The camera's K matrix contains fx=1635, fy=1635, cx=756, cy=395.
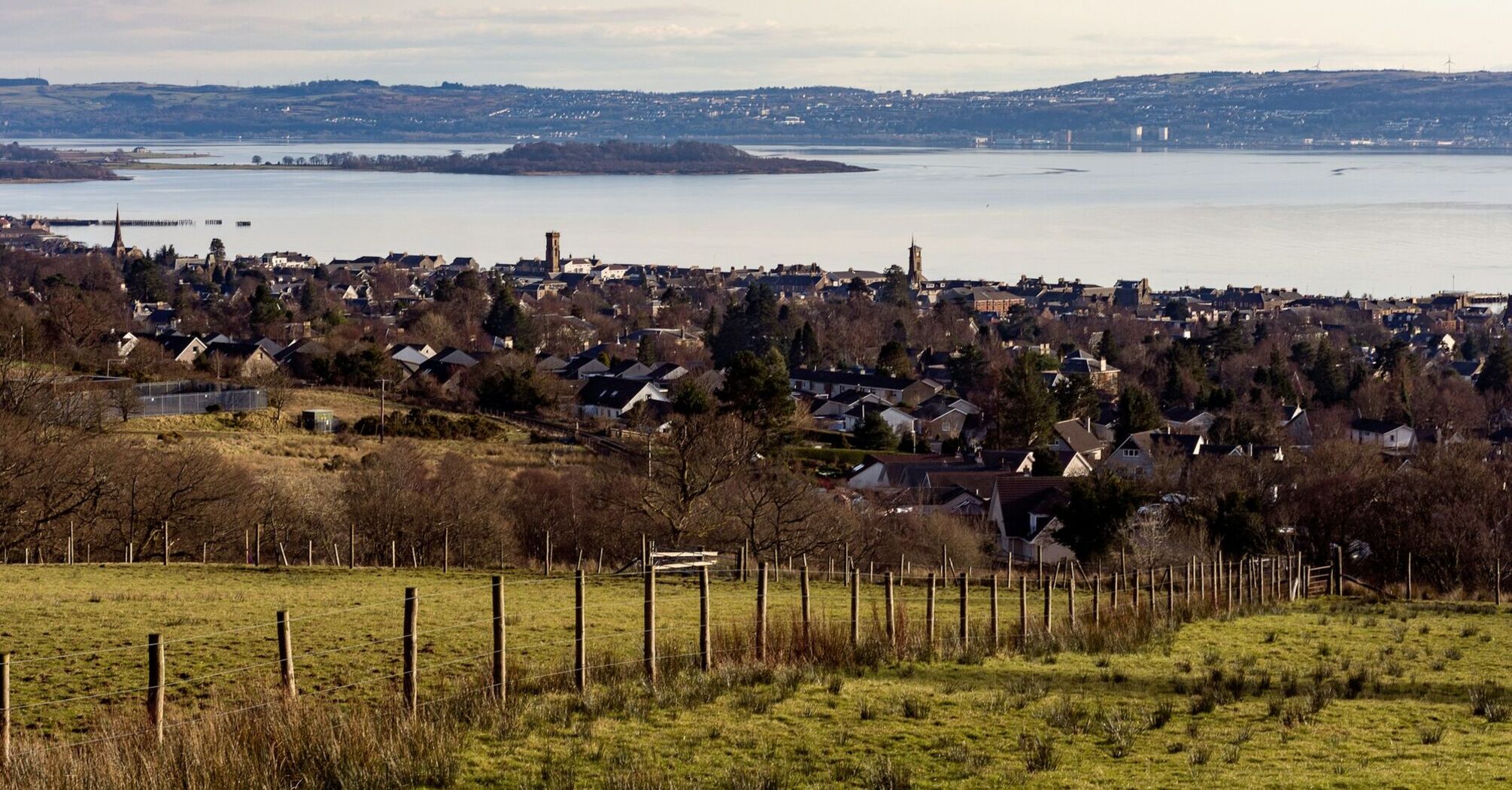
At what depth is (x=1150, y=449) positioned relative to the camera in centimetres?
4584

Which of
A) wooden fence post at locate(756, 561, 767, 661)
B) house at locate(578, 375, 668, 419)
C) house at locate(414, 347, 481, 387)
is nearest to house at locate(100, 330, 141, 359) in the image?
house at locate(414, 347, 481, 387)

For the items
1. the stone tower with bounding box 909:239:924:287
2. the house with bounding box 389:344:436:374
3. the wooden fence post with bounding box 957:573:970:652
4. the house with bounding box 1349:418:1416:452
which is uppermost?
the wooden fence post with bounding box 957:573:970:652

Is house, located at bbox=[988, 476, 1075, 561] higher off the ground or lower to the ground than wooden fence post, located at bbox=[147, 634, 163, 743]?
lower

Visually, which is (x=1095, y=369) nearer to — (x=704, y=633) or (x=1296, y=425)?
(x=1296, y=425)

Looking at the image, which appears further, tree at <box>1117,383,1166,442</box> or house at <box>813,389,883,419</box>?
house at <box>813,389,883,419</box>

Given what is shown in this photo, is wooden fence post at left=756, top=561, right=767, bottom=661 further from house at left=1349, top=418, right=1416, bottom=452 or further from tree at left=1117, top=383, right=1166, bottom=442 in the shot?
house at left=1349, top=418, right=1416, bottom=452

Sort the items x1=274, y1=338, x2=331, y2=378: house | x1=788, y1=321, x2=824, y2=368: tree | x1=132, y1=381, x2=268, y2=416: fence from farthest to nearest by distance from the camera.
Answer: x1=788, y1=321, x2=824, y2=368: tree
x1=274, y1=338, x2=331, y2=378: house
x1=132, y1=381, x2=268, y2=416: fence

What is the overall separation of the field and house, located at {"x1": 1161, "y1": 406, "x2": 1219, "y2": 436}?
37668 mm

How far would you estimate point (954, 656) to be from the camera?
11.0m

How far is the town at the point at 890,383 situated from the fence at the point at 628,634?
6.34m

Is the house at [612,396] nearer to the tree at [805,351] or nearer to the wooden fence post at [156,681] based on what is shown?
the tree at [805,351]

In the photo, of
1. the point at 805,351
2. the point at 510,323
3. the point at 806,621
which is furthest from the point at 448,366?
the point at 806,621

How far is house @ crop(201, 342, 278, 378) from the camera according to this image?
53719 millimetres

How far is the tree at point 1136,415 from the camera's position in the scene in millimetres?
49438
